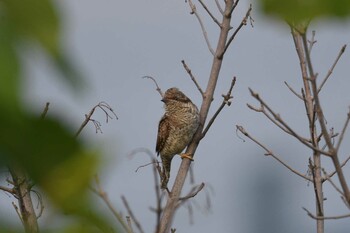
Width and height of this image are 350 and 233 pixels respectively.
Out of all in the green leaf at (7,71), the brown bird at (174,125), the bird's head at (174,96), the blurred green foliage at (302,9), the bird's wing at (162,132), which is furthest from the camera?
the bird's head at (174,96)

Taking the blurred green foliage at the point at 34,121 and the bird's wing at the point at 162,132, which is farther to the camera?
the bird's wing at the point at 162,132

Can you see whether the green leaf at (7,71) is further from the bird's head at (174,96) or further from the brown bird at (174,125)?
the bird's head at (174,96)

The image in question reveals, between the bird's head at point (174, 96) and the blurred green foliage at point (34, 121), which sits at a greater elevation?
the bird's head at point (174, 96)

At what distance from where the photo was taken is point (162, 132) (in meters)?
9.54

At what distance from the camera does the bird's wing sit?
31.0 feet

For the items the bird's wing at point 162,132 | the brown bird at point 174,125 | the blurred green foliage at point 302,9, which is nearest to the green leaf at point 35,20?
the blurred green foliage at point 302,9

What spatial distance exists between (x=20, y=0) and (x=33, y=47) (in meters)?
0.04

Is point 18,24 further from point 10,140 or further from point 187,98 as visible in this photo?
point 187,98

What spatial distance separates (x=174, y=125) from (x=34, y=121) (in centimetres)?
857

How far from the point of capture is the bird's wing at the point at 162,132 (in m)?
9.45

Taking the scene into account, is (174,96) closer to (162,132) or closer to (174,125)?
(162,132)

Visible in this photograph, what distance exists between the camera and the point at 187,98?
31.4ft

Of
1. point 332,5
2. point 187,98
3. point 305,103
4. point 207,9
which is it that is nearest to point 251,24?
point 207,9

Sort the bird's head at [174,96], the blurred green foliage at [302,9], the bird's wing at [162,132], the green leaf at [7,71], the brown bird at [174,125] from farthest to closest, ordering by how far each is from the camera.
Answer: the bird's head at [174,96] → the bird's wing at [162,132] → the brown bird at [174,125] → the blurred green foliage at [302,9] → the green leaf at [7,71]
